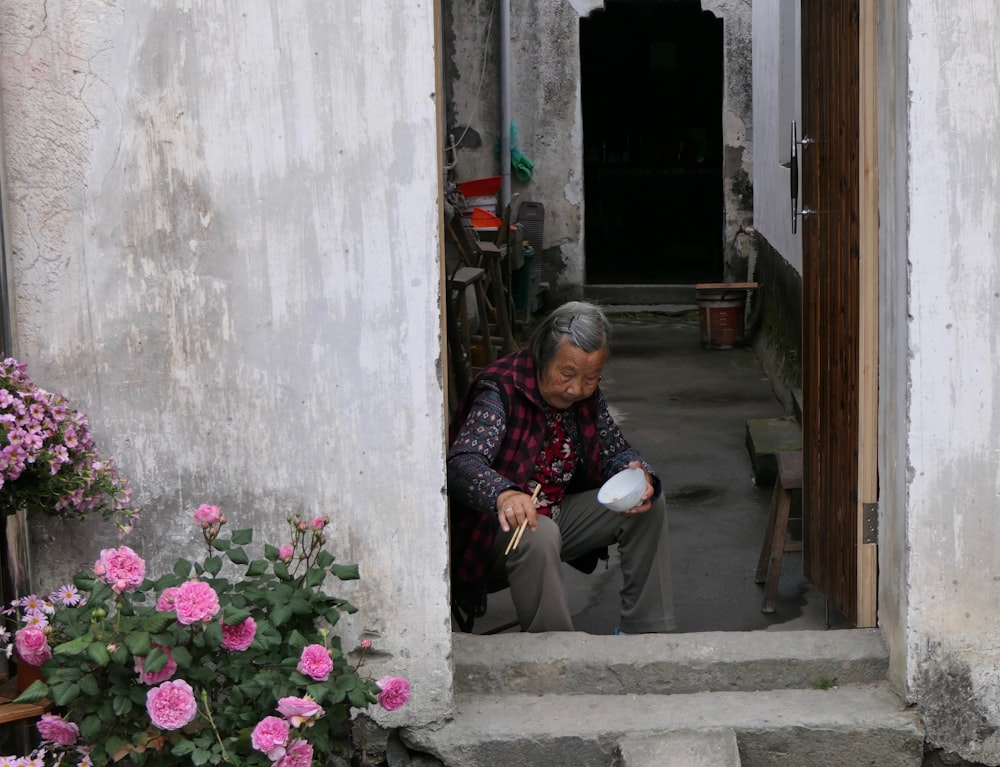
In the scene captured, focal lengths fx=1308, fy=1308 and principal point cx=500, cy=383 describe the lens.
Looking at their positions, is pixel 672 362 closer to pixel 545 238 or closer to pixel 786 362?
pixel 786 362

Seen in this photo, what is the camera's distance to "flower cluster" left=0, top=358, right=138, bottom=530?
2.96 metres

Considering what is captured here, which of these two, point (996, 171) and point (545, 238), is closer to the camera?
point (996, 171)

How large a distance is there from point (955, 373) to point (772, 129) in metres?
7.11

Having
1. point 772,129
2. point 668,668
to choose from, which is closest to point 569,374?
point 668,668

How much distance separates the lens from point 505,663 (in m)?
3.70

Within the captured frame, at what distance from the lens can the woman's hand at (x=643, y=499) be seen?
399cm

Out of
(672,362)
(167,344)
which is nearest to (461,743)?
(167,344)

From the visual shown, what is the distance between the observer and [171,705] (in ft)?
9.23

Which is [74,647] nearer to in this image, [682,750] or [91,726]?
[91,726]

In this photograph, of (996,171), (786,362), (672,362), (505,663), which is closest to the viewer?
(996,171)

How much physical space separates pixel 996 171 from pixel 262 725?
7.39ft

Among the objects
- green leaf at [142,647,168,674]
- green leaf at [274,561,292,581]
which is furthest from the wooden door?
green leaf at [142,647,168,674]

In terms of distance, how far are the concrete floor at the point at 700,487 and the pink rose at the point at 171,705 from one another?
6.21 ft

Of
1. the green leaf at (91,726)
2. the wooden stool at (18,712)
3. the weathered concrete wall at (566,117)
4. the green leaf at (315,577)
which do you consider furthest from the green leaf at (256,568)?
the weathered concrete wall at (566,117)
